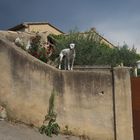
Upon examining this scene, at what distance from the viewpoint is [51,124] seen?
1198cm

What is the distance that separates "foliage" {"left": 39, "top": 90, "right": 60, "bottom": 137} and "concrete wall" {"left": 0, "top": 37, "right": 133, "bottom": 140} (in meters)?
0.13

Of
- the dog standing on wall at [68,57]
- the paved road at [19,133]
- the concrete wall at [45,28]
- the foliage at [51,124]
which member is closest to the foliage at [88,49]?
the dog standing on wall at [68,57]

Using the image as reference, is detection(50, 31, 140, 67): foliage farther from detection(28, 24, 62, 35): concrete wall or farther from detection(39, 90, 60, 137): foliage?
detection(28, 24, 62, 35): concrete wall

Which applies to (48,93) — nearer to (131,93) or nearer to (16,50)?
(16,50)

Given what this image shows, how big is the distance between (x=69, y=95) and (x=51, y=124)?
102cm

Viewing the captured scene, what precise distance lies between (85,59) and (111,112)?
8.15 meters

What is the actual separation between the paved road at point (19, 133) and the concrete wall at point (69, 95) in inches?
12.5

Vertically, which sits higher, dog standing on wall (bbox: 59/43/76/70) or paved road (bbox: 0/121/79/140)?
dog standing on wall (bbox: 59/43/76/70)

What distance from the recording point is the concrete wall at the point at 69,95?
39.5 ft

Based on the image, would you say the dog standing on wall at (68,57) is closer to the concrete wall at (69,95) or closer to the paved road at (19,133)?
the concrete wall at (69,95)

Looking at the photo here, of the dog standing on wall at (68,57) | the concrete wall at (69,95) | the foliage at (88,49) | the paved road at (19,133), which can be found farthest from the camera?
the foliage at (88,49)

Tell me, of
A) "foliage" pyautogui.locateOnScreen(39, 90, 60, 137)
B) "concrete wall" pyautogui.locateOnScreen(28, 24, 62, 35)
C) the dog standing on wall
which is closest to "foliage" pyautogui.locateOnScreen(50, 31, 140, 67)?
the dog standing on wall

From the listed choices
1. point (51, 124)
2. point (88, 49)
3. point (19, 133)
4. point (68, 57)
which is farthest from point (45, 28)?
point (19, 133)

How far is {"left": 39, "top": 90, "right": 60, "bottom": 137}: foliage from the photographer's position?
38.8 ft
